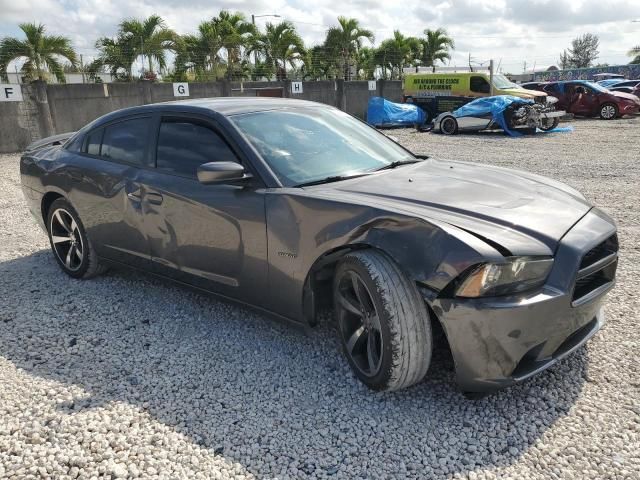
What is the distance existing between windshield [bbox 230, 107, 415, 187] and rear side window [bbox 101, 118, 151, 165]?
2.88ft

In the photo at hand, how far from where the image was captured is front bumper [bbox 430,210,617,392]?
2.35 metres

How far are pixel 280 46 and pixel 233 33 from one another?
3.38 m

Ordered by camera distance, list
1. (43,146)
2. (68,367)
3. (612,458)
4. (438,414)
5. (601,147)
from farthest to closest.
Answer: (601,147) < (43,146) < (68,367) < (438,414) < (612,458)

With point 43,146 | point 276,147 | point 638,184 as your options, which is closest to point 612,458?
point 276,147

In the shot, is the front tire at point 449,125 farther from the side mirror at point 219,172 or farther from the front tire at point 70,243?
the side mirror at point 219,172

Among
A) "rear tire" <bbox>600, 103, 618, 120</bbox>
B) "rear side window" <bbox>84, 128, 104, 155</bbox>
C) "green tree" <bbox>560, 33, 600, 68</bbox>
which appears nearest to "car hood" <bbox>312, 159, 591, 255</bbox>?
"rear side window" <bbox>84, 128, 104, 155</bbox>

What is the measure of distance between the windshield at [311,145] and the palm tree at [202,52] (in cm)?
2193

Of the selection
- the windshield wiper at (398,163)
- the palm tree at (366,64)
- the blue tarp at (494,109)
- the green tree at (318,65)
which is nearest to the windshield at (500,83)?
the blue tarp at (494,109)

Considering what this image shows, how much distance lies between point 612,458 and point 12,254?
562 cm

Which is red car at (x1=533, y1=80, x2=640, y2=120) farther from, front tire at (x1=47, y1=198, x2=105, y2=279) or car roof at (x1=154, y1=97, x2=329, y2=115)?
front tire at (x1=47, y1=198, x2=105, y2=279)

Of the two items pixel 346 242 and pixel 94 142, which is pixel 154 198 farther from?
pixel 346 242

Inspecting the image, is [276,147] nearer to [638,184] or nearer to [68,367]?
[68,367]

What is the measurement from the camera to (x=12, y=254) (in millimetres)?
5648

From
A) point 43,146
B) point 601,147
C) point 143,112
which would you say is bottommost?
point 601,147
